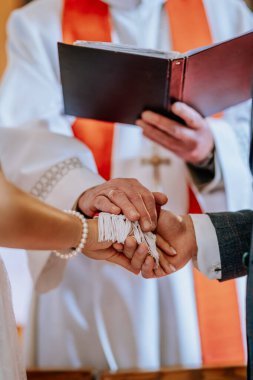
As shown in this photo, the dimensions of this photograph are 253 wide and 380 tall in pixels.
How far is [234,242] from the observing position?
2045 millimetres

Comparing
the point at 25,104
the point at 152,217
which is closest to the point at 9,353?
the point at 152,217

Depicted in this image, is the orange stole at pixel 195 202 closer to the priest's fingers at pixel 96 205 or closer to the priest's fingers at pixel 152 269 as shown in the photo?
the priest's fingers at pixel 96 205

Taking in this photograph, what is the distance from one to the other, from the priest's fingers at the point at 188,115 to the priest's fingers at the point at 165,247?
1.55 feet

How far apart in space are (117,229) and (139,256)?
0.39 ft

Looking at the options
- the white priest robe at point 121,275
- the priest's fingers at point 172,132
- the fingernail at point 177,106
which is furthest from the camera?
the white priest robe at point 121,275

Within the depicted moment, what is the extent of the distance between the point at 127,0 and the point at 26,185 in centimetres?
98

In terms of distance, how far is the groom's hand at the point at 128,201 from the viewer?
196cm

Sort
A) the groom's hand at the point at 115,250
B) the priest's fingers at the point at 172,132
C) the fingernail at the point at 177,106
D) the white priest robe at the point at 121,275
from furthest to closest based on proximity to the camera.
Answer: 1. the white priest robe at the point at 121,275
2. the priest's fingers at the point at 172,132
3. the fingernail at the point at 177,106
4. the groom's hand at the point at 115,250

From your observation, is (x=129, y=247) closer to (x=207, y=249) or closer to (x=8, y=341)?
(x=207, y=249)

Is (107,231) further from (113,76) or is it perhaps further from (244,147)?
(244,147)

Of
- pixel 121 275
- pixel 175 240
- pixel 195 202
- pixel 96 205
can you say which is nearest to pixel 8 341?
pixel 96 205

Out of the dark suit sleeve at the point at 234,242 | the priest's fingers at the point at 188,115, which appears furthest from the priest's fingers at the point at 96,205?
the priest's fingers at the point at 188,115

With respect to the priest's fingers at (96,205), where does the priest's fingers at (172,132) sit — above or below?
above

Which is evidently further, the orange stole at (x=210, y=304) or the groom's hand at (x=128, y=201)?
the orange stole at (x=210, y=304)
